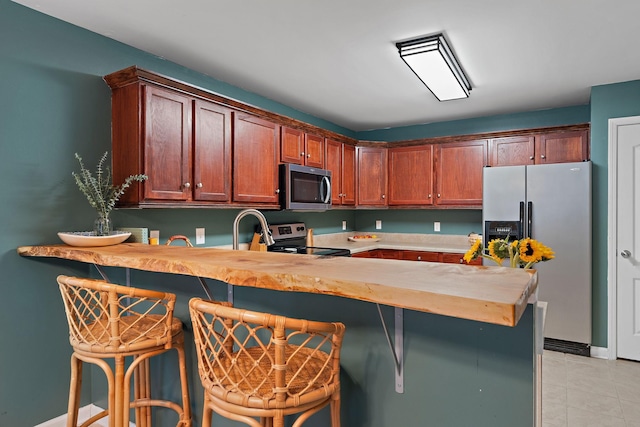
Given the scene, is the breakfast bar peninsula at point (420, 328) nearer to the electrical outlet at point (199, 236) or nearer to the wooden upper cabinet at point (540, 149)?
the electrical outlet at point (199, 236)

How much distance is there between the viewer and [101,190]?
2332 mm

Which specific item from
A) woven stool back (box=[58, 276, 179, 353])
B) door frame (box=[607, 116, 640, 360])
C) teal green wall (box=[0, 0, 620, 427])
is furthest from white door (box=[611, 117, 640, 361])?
woven stool back (box=[58, 276, 179, 353])

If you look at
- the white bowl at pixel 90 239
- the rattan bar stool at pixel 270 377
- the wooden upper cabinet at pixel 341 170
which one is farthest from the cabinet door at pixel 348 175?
the rattan bar stool at pixel 270 377

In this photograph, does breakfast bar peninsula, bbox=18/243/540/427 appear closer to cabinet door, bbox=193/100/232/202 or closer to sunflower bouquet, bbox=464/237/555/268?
sunflower bouquet, bbox=464/237/555/268

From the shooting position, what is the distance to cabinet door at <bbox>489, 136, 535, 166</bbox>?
412 centimetres

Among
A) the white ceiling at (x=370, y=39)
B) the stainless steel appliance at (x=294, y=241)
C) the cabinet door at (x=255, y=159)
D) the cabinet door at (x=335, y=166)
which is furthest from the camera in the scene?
the cabinet door at (x=335, y=166)

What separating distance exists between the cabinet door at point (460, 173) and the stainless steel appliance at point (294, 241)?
150 cm

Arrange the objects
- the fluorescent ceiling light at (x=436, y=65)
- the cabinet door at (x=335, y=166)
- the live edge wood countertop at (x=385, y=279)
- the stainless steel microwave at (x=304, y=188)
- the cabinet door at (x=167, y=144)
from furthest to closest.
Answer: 1. the cabinet door at (x=335, y=166)
2. the stainless steel microwave at (x=304, y=188)
3. the fluorescent ceiling light at (x=436, y=65)
4. the cabinet door at (x=167, y=144)
5. the live edge wood countertop at (x=385, y=279)

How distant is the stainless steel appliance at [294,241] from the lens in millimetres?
3771

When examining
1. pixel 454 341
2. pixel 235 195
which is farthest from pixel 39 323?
pixel 454 341

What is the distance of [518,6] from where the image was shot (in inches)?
84.4

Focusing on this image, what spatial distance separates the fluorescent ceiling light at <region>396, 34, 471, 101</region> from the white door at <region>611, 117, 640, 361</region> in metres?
1.43

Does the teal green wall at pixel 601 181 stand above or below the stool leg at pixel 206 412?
above

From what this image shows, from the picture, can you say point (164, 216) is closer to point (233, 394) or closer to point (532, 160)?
point (233, 394)
